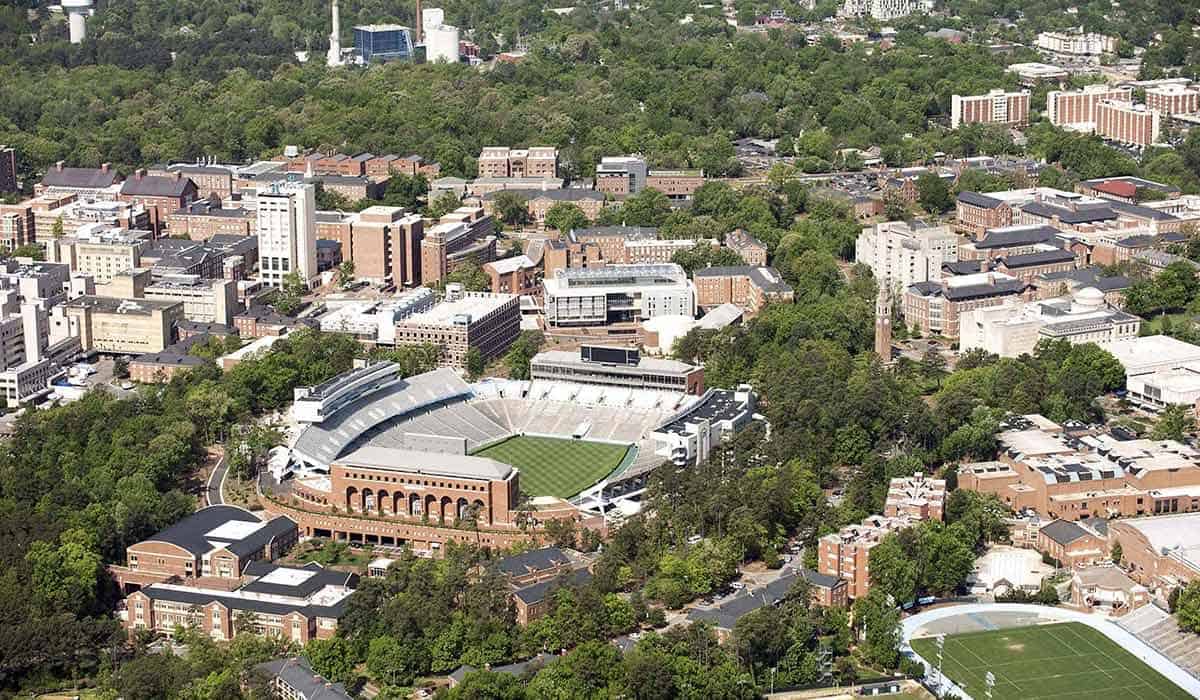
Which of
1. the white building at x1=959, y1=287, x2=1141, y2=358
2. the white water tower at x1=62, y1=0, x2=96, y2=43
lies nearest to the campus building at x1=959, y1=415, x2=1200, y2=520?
the white building at x1=959, y1=287, x2=1141, y2=358

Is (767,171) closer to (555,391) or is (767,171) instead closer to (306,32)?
(555,391)

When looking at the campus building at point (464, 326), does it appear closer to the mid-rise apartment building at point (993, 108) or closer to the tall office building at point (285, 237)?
the tall office building at point (285, 237)

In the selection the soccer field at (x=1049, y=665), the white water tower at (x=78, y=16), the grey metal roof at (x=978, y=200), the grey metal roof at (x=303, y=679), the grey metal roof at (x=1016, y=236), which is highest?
the white water tower at (x=78, y=16)

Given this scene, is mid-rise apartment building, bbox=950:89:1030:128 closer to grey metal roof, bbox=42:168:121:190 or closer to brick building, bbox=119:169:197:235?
brick building, bbox=119:169:197:235

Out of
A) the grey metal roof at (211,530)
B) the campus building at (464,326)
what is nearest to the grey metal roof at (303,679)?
the grey metal roof at (211,530)

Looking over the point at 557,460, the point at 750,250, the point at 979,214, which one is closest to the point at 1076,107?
the point at 979,214

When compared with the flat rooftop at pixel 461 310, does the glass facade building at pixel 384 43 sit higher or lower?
higher
